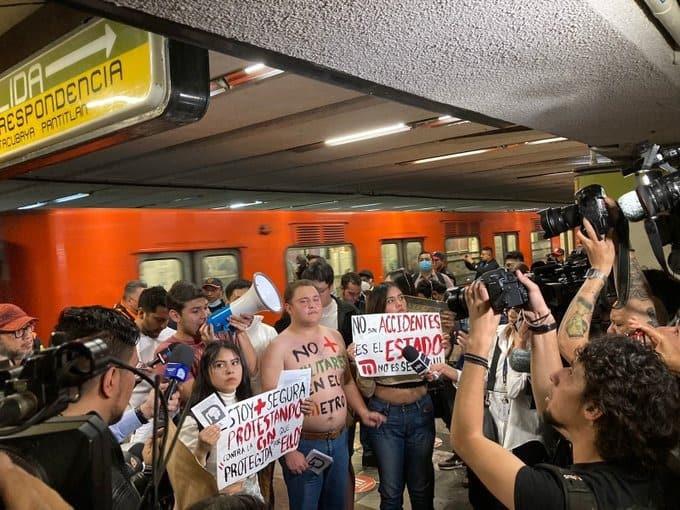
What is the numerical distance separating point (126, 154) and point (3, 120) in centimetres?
206

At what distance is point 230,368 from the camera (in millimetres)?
3184

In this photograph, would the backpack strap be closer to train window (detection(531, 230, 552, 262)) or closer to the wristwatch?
the wristwatch

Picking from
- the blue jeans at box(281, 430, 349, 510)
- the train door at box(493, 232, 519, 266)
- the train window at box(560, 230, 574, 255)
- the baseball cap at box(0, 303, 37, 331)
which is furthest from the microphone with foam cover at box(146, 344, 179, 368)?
the train door at box(493, 232, 519, 266)

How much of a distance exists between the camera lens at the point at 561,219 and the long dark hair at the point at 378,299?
74.6 inches

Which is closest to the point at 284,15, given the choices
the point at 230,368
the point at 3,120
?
the point at 3,120

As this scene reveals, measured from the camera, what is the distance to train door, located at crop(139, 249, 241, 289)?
681 cm

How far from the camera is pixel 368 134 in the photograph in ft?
14.9

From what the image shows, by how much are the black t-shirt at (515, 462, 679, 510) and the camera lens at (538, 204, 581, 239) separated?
1122 millimetres

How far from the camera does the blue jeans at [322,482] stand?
3.44m

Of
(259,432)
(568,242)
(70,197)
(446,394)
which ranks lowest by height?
(446,394)

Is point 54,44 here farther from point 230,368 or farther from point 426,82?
point 230,368

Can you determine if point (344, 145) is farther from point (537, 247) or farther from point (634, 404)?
point (537, 247)

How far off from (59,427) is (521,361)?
97.9 inches

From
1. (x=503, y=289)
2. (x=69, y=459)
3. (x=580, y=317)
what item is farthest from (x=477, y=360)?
(x=69, y=459)
